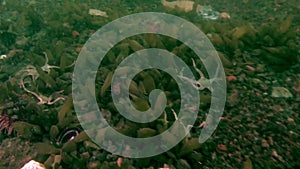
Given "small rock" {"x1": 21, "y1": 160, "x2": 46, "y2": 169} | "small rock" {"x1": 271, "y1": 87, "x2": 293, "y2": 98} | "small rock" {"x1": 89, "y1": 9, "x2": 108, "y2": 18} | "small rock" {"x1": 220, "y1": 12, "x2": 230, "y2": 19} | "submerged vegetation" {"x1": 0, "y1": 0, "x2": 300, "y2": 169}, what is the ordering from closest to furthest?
"small rock" {"x1": 21, "y1": 160, "x2": 46, "y2": 169} < "submerged vegetation" {"x1": 0, "y1": 0, "x2": 300, "y2": 169} < "small rock" {"x1": 271, "y1": 87, "x2": 293, "y2": 98} < "small rock" {"x1": 89, "y1": 9, "x2": 108, "y2": 18} < "small rock" {"x1": 220, "y1": 12, "x2": 230, "y2": 19}

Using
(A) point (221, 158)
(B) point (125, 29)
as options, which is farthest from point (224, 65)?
(B) point (125, 29)

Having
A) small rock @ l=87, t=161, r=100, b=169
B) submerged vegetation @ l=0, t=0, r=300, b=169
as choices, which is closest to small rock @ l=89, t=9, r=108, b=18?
submerged vegetation @ l=0, t=0, r=300, b=169

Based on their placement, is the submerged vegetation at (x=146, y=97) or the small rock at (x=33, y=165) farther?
the submerged vegetation at (x=146, y=97)

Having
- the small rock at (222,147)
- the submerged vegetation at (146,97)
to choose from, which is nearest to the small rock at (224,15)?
the submerged vegetation at (146,97)

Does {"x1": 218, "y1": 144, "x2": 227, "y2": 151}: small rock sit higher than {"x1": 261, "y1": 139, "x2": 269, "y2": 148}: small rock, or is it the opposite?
{"x1": 261, "y1": 139, "x2": 269, "y2": 148}: small rock

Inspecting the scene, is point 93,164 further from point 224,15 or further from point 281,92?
point 224,15

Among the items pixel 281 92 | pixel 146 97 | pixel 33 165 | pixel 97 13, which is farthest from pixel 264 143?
pixel 97 13

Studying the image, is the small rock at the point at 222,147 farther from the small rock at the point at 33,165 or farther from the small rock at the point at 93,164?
the small rock at the point at 33,165

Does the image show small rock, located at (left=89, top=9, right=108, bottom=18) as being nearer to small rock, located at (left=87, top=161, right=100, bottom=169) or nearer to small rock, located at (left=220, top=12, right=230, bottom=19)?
small rock, located at (left=220, top=12, right=230, bottom=19)
